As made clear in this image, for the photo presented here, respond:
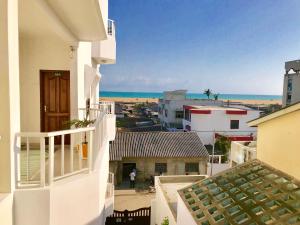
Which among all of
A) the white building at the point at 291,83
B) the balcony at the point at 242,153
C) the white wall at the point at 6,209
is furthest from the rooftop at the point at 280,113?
the white building at the point at 291,83

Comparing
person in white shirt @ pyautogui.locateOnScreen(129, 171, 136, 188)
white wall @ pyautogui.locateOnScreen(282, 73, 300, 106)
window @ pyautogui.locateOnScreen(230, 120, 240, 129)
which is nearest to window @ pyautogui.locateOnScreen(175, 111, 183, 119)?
window @ pyautogui.locateOnScreen(230, 120, 240, 129)

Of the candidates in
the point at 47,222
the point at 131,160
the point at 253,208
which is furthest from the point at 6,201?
the point at 131,160

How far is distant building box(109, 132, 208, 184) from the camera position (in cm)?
1717

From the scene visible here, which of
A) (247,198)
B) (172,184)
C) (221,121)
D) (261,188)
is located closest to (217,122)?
(221,121)

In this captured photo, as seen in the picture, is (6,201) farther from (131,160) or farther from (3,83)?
(131,160)

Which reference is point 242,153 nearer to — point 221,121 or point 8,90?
point 8,90

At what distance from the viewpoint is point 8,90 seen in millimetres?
2885

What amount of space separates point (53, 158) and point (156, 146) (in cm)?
1488

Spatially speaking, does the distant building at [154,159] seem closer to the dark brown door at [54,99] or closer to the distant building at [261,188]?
the dark brown door at [54,99]

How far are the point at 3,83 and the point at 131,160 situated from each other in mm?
14983

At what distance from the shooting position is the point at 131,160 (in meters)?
17.4

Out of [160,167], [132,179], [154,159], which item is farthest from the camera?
[160,167]

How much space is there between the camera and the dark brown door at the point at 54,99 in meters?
6.67

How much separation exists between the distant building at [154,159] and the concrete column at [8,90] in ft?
45.6
